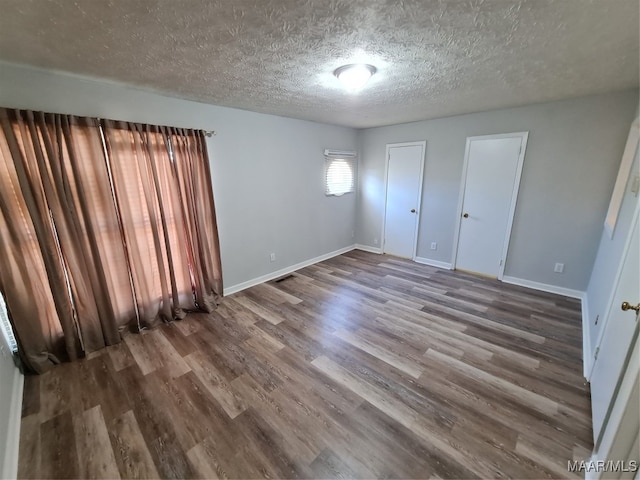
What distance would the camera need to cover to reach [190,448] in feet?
4.89

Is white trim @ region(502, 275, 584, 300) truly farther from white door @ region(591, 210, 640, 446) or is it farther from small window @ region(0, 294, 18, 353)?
small window @ region(0, 294, 18, 353)

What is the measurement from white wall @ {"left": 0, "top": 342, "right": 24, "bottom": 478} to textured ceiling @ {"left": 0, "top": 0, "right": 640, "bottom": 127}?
6.80 feet

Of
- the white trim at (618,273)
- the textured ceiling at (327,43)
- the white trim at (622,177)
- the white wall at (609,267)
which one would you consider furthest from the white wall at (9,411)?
the white trim at (622,177)

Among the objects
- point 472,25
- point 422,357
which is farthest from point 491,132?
point 422,357

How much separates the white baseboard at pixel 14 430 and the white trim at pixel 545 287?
4.96 metres

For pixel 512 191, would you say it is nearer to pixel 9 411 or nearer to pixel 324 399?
pixel 324 399

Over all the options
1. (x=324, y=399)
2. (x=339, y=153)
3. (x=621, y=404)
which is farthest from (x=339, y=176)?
(x=621, y=404)

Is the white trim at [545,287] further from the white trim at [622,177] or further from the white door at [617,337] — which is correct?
the white door at [617,337]

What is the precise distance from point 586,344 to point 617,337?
1208 mm

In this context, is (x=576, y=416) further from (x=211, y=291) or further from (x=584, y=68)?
(x=211, y=291)

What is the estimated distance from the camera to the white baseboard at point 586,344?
78.5 inches

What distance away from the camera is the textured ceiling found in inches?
47.9

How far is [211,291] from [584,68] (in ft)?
13.4

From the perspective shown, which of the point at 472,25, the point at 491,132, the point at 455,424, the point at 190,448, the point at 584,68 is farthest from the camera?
the point at 491,132
